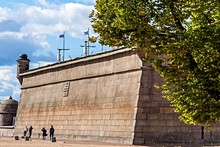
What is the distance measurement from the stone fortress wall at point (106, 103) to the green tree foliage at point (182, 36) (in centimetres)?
1226

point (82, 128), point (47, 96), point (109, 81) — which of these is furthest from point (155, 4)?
point (47, 96)

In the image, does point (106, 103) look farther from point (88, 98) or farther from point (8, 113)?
point (8, 113)

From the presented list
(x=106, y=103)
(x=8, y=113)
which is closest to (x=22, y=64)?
(x=8, y=113)

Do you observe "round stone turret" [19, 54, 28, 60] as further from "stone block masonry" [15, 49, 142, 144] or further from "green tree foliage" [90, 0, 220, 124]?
"green tree foliage" [90, 0, 220, 124]

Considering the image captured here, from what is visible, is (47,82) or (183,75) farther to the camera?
(47,82)

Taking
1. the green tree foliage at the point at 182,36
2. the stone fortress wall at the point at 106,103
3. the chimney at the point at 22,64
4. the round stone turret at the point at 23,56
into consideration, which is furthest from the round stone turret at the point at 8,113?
the green tree foliage at the point at 182,36

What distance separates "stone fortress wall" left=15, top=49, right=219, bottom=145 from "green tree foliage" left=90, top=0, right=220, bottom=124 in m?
12.3

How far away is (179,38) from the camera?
63.4ft

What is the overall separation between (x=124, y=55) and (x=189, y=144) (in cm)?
785

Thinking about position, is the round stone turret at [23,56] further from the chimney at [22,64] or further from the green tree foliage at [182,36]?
the green tree foliage at [182,36]

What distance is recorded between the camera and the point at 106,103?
37.0m

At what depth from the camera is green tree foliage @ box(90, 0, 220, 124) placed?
19.1 metres

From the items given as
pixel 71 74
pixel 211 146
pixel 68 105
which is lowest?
pixel 211 146

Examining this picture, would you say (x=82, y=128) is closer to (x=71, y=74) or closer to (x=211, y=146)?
(x=71, y=74)
